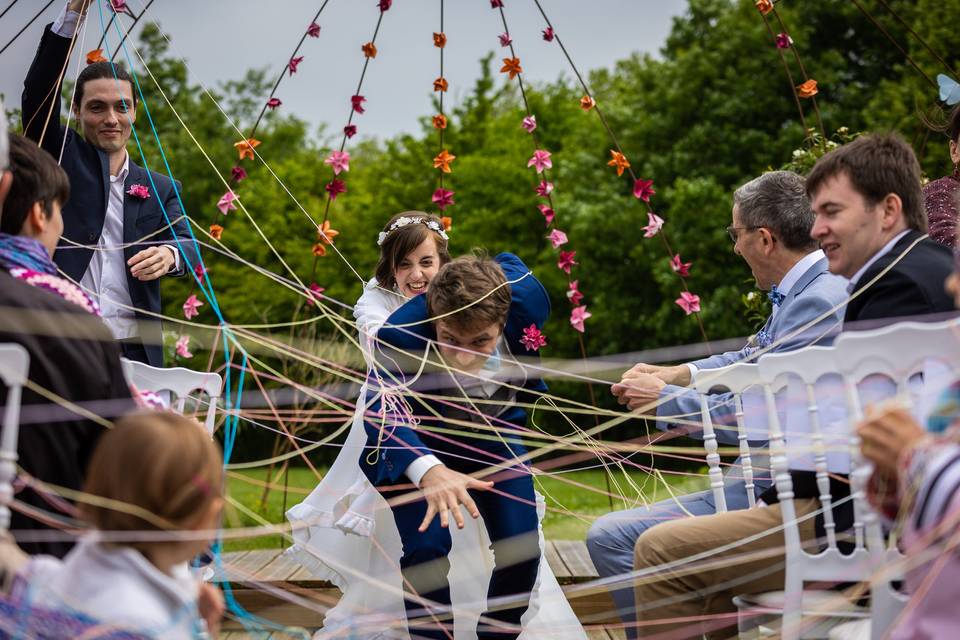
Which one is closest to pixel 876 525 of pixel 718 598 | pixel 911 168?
pixel 718 598

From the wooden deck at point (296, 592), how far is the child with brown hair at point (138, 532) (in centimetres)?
208

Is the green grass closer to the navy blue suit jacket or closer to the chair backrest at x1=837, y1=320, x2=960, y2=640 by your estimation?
the navy blue suit jacket

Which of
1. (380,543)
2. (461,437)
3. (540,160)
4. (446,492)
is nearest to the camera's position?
(446,492)

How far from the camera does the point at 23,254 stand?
204 centimetres

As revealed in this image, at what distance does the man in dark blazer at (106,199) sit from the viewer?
133 inches

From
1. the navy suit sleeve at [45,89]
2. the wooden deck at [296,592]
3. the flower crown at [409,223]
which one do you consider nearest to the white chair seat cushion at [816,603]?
the wooden deck at [296,592]

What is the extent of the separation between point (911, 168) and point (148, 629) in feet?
6.28

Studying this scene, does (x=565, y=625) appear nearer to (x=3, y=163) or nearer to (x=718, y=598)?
(x=718, y=598)

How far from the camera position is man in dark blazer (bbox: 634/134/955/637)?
2186 millimetres

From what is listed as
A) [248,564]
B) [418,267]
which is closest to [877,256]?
[418,267]

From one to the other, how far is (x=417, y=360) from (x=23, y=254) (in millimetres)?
1317

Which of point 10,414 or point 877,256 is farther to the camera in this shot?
point 877,256

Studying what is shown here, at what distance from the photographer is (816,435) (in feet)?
6.93

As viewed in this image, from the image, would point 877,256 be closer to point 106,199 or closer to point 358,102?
point 106,199
